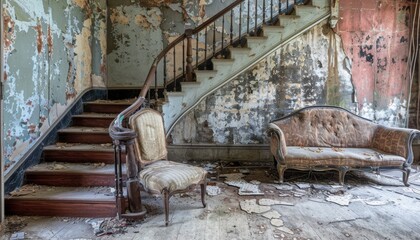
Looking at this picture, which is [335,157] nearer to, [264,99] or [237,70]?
[264,99]

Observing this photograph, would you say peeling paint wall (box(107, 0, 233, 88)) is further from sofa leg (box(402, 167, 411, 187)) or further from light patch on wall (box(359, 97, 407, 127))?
sofa leg (box(402, 167, 411, 187))

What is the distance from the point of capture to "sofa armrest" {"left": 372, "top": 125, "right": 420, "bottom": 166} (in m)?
3.96

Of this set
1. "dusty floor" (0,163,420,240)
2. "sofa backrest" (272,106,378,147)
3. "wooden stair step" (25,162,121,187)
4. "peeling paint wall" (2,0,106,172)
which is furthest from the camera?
"sofa backrest" (272,106,378,147)

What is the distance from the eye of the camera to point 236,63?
473 centimetres

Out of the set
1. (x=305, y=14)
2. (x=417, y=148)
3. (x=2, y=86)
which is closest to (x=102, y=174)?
(x=2, y=86)

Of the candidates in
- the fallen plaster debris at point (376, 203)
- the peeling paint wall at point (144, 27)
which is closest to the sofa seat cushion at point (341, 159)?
the fallen plaster debris at point (376, 203)

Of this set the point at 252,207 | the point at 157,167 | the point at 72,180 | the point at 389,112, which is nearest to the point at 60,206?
the point at 72,180

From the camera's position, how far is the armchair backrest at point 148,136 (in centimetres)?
307

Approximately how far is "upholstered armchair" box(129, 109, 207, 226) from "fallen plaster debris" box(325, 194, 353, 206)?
1.54 metres

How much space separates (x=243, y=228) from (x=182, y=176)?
0.76m

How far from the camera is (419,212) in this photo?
10.1ft

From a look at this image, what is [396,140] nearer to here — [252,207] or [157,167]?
[252,207]

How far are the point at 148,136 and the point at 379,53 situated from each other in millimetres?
4297

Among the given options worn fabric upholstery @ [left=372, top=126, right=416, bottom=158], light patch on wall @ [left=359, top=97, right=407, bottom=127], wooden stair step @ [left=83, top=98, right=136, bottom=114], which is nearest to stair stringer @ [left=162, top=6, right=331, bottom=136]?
wooden stair step @ [left=83, top=98, right=136, bottom=114]
